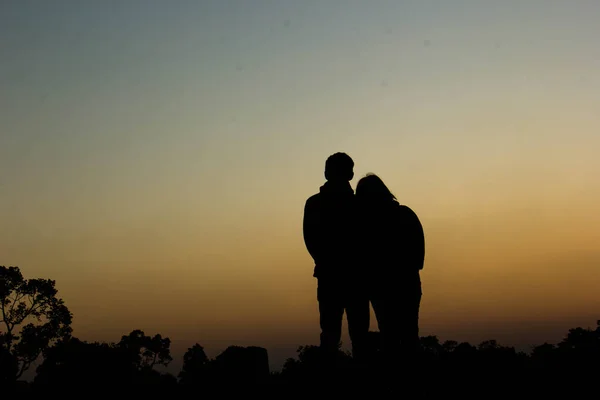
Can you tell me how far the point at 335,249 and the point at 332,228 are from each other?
1.04ft

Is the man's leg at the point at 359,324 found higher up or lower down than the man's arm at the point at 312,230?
lower down

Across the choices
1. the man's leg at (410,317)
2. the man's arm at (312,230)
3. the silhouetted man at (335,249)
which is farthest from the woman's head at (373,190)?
the man's leg at (410,317)

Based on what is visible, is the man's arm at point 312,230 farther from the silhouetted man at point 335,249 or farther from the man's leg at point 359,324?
the man's leg at point 359,324

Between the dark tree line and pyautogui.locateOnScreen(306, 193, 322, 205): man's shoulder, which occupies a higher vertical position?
pyautogui.locateOnScreen(306, 193, 322, 205): man's shoulder

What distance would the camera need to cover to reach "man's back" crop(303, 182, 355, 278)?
28.5ft

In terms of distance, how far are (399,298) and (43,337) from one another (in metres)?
39.3

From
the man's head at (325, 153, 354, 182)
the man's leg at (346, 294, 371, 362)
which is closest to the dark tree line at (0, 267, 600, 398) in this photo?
the man's leg at (346, 294, 371, 362)

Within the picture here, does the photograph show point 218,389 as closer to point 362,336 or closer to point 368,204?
point 362,336

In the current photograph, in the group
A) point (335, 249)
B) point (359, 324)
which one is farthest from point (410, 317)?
point (335, 249)

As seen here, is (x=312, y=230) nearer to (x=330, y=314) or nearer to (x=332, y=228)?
(x=332, y=228)

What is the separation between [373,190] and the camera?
8781mm

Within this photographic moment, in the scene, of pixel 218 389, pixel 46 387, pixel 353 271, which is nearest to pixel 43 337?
pixel 46 387

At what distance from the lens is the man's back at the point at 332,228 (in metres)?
8.68

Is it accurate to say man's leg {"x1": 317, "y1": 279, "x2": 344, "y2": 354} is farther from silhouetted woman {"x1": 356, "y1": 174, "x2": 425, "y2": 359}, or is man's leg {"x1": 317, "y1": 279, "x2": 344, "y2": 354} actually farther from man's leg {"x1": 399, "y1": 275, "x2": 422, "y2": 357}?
man's leg {"x1": 399, "y1": 275, "x2": 422, "y2": 357}
